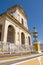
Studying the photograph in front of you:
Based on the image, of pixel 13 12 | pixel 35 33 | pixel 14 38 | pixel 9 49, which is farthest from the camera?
pixel 35 33

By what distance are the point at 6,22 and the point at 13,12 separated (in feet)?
28.0

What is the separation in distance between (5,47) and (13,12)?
14.0 m

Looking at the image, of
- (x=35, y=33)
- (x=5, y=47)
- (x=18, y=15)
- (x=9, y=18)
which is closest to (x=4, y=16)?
(x=9, y=18)

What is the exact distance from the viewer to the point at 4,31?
45.9ft

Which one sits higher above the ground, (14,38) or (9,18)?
(9,18)

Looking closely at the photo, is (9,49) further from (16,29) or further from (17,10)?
(17,10)

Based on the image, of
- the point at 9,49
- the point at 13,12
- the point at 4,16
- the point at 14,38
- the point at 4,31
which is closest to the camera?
the point at 9,49

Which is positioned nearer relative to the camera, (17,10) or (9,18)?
(9,18)

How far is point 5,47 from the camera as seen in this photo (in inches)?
409

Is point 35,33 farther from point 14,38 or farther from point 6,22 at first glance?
point 6,22

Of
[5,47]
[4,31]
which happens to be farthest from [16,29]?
[5,47]

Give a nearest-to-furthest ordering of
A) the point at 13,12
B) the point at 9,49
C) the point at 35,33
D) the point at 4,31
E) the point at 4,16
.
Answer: the point at 9,49
the point at 4,31
the point at 4,16
the point at 13,12
the point at 35,33

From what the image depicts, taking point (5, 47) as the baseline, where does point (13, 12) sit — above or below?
above

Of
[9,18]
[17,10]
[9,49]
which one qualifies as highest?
[17,10]
